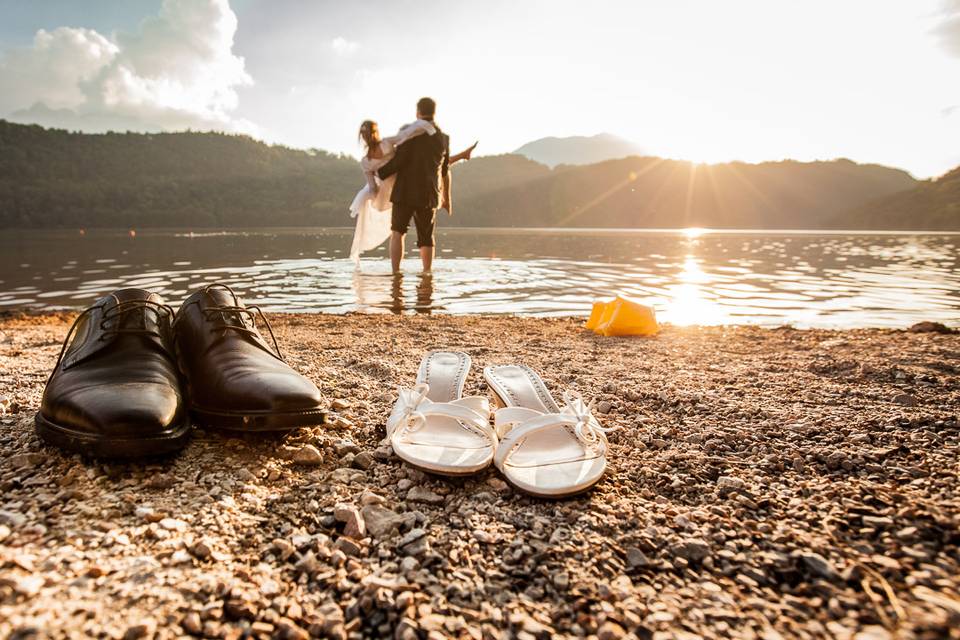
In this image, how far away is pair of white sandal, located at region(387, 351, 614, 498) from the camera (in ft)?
5.17

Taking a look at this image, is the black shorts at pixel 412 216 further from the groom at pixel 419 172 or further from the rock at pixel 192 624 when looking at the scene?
the rock at pixel 192 624

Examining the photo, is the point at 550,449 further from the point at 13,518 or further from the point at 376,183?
the point at 376,183

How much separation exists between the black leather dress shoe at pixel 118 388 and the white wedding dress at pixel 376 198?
644cm

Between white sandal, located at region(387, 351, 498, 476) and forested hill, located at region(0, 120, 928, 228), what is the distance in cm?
6137

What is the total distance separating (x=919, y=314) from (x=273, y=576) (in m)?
7.38

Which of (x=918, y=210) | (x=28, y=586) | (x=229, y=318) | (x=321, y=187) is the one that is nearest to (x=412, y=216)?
(x=229, y=318)

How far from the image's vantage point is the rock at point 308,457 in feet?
5.65

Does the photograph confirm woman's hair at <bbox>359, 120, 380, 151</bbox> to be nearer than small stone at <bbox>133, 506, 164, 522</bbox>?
No

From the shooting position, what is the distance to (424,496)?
5.05 feet

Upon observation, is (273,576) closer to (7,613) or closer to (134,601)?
(134,601)

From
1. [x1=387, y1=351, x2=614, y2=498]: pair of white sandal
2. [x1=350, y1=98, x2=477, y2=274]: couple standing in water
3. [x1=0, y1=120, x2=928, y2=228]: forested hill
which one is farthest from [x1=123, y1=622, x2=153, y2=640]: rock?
[x1=0, y1=120, x2=928, y2=228]: forested hill

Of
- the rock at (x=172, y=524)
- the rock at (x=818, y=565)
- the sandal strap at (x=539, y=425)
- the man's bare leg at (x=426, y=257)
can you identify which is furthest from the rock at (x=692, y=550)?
A: the man's bare leg at (x=426, y=257)

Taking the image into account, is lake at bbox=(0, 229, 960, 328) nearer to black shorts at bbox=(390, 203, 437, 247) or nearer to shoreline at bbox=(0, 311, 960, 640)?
black shorts at bbox=(390, 203, 437, 247)

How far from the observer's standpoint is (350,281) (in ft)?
28.5
